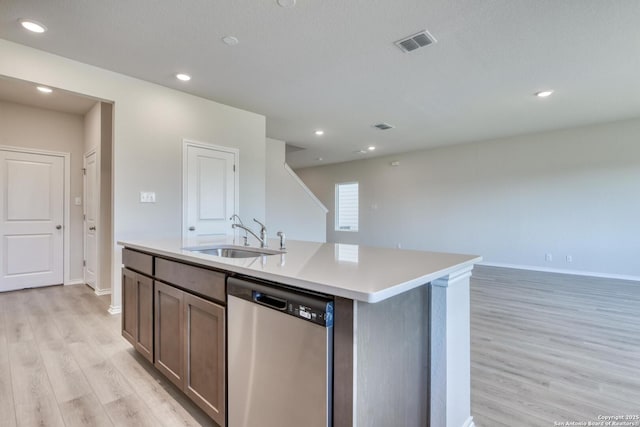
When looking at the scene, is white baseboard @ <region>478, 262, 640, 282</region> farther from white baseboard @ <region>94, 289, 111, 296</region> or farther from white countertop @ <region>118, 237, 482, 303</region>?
white baseboard @ <region>94, 289, 111, 296</region>

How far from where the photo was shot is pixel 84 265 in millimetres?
4652

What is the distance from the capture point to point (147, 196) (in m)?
3.59

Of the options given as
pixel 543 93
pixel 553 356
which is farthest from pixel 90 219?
pixel 543 93

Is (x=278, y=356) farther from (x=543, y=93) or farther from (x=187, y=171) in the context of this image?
(x=543, y=93)

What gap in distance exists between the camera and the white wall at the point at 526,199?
5.10 meters

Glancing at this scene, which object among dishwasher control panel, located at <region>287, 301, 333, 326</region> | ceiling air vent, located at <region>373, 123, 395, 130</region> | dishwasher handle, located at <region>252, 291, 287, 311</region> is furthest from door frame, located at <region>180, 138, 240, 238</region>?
dishwasher control panel, located at <region>287, 301, 333, 326</region>

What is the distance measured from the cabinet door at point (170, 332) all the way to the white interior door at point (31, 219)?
149 inches

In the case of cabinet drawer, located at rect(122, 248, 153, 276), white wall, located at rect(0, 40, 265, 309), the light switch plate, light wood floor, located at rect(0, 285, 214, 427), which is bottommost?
light wood floor, located at rect(0, 285, 214, 427)

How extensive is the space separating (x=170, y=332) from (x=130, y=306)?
72cm

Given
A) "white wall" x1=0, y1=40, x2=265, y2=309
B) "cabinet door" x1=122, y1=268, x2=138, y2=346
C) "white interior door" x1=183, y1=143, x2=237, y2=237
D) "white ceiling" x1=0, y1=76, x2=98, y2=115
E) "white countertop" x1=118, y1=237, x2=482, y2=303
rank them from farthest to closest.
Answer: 1. "white interior door" x1=183, y1=143, x2=237, y2=237
2. "white ceiling" x1=0, y1=76, x2=98, y2=115
3. "white wall" x1=0, y1=40, x2=265, y2=309
4. "cabinet door" x1=122, y1=268, x2=138, y2=346
5. "white countertop" x1=118, y1=237, x2=482, y2=303

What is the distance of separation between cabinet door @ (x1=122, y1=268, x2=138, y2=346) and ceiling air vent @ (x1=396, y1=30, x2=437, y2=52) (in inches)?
112

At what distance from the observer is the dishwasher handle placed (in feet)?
3.65

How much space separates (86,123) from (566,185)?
312 inches

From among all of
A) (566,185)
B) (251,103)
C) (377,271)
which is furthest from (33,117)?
(566,185)
